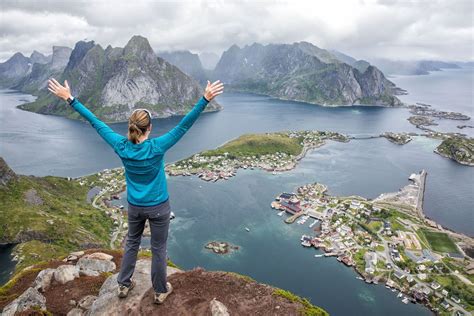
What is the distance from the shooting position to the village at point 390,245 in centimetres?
4244

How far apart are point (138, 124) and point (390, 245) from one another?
181 feet

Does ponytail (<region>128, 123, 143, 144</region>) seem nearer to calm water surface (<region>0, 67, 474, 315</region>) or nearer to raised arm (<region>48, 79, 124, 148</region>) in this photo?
raised arm (<region>48, 79, 124, 148</region>)

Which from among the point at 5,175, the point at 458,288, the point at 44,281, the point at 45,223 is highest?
the point at 44,281

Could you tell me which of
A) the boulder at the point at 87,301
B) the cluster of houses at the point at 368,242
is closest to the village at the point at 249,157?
the cluster of houses at the point at 368,242

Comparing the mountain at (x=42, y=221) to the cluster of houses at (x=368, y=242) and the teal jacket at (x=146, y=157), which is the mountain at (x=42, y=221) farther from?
the teal jacket at (x=146, y=157)

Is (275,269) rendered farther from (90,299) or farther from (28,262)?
(90,299)

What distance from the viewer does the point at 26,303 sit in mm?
9594

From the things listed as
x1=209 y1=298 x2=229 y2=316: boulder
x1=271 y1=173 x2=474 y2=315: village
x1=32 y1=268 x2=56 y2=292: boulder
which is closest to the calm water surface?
x1=271 y1=173 x2=474 y2=315: village

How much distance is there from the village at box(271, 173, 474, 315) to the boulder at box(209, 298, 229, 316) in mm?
42093

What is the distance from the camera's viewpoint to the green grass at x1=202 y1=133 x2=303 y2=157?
336 feet

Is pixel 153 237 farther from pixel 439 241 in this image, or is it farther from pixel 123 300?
pixel 439 241

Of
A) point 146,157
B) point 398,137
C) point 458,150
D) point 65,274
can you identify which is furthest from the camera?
point 398,137

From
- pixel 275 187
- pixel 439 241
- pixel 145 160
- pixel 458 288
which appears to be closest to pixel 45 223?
pixel 275 187

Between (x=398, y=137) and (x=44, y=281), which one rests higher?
(x=44, y=281)
